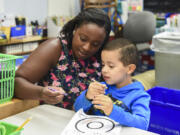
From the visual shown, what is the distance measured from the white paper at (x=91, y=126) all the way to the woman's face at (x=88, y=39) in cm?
45

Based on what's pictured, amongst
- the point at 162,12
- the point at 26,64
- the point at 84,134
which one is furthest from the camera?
the point at 162,12

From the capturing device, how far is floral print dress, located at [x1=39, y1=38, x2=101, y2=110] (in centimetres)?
138

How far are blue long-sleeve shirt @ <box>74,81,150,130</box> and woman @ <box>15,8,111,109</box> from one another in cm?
26

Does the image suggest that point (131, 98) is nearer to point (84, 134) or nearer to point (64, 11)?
point (84, 134)

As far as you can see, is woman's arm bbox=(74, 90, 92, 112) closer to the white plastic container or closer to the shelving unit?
the white plastic container

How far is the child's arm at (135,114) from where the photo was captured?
90 centimetres

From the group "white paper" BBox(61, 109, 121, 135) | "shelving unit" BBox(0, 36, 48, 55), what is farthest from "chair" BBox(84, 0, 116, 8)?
"white paper" BBox(61, 109, 121, 135)

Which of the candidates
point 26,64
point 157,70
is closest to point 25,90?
point 26,64

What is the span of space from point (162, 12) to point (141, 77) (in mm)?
2173

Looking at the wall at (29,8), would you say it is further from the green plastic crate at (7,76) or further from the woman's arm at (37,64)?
the green plastic crate at (7,76)

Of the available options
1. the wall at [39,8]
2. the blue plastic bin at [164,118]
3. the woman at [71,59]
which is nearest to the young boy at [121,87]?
the woman at [71,59]

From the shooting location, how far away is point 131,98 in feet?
3.43

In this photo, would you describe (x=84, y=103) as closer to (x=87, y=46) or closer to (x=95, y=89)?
(x=95, y=89)

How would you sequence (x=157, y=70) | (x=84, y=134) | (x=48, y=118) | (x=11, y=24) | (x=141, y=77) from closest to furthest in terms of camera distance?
(x=84, y=134)
(x=48, y=118)
(x=157, y=70)
(x=141, y=77)
(x=11, y=24)
